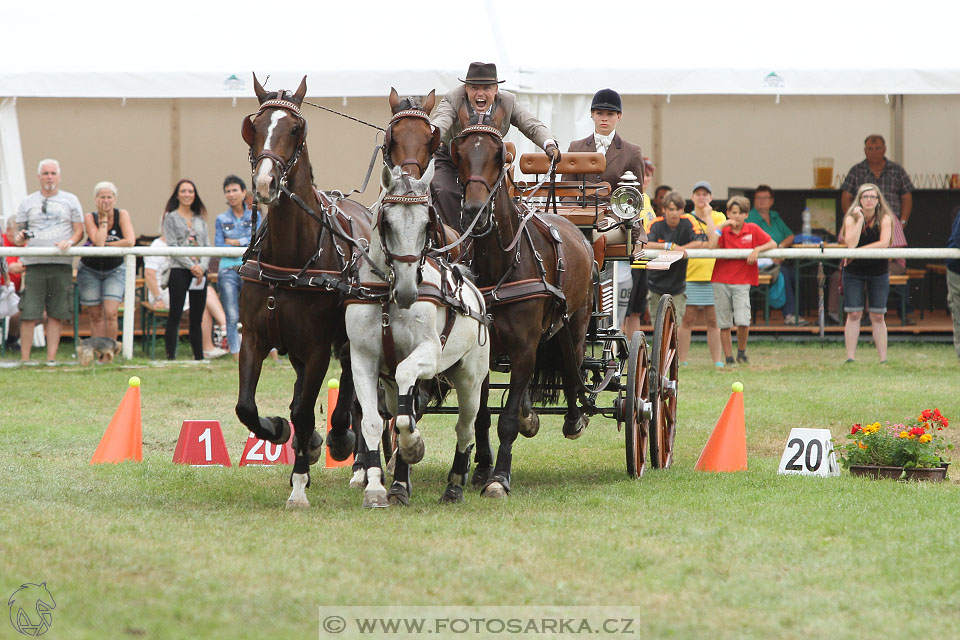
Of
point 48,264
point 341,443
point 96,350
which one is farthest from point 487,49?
point 341,443

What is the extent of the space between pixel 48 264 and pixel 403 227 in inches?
352

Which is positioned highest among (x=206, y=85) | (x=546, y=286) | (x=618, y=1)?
(x=618, y=1)

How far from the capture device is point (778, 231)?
58.3 feet

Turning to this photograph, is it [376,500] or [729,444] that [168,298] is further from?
[376,500]

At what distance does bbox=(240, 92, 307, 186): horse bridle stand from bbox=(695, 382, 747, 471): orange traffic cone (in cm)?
355

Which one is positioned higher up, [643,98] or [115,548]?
[643,98]

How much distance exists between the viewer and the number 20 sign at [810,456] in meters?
8.03

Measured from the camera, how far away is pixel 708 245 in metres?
15.1

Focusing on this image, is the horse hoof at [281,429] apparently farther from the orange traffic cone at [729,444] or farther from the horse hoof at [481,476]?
the orange traffic cone at [729,444]

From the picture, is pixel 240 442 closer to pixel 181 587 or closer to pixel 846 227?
pixel 181 587

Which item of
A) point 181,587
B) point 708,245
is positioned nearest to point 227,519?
point 181,587

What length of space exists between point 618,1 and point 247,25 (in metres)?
4.98

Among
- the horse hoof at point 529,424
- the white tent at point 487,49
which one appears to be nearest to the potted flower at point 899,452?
the horse hoof at point 529,424

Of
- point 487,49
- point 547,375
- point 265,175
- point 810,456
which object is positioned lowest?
point 810,456
